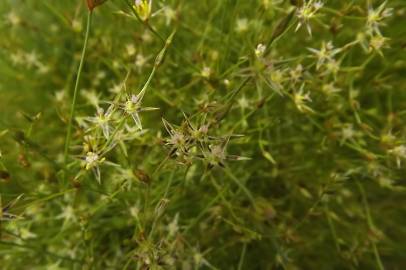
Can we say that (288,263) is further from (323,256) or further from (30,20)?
(30,20)

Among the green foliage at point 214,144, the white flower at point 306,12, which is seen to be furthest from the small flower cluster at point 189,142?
the white flower at point 306,12

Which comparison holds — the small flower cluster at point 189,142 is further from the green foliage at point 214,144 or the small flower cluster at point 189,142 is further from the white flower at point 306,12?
the white flower at point 306,12

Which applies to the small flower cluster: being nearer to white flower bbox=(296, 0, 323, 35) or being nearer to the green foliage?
the green foliage

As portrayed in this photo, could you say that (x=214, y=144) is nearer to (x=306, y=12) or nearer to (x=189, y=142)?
(x=189, y=142)

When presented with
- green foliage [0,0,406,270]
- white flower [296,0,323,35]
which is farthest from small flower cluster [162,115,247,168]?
white flower [296,0,323,35]

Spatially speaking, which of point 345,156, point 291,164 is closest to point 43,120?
point 291,164

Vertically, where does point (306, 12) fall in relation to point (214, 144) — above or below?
above

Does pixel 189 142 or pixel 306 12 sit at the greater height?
pixel 306 12

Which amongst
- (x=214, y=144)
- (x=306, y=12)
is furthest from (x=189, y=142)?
(x=306, y=12)

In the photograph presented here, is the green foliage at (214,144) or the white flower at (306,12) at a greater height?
the white flower at (306,12)
